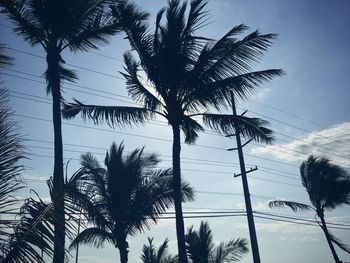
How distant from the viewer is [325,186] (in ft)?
66.5

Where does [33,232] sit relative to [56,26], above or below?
below

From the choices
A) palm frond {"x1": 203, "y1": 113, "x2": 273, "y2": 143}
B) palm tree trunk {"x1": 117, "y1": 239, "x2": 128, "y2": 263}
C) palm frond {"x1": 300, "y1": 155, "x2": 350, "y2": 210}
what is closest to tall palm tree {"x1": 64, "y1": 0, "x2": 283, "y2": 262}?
palm frond {"x1": 203, "y1": 113, "x2": 273, "y2": 143}

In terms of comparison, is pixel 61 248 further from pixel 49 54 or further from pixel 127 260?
pixel 127 260

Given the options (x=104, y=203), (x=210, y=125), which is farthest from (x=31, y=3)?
(x=104, y=203)

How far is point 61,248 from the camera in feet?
12.0

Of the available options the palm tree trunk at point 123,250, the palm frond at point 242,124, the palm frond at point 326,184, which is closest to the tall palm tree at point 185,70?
the palm frond at point 242,124

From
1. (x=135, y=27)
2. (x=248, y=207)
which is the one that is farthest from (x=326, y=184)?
(x=135, y=27)

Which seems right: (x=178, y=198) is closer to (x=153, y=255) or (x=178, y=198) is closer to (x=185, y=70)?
(x=185, y=70)

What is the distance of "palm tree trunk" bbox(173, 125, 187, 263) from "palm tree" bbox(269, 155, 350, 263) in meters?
13.2

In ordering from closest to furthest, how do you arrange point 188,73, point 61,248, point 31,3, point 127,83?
1. point 61,248
2. point 31,3
3. point 188,73
4. point 127,83

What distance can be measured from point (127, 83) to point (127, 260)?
708cm

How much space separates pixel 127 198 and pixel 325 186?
13013 millimetres

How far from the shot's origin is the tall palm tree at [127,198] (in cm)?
1342

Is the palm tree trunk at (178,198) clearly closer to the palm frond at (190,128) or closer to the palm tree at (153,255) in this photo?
the palm frond at (190,128)
